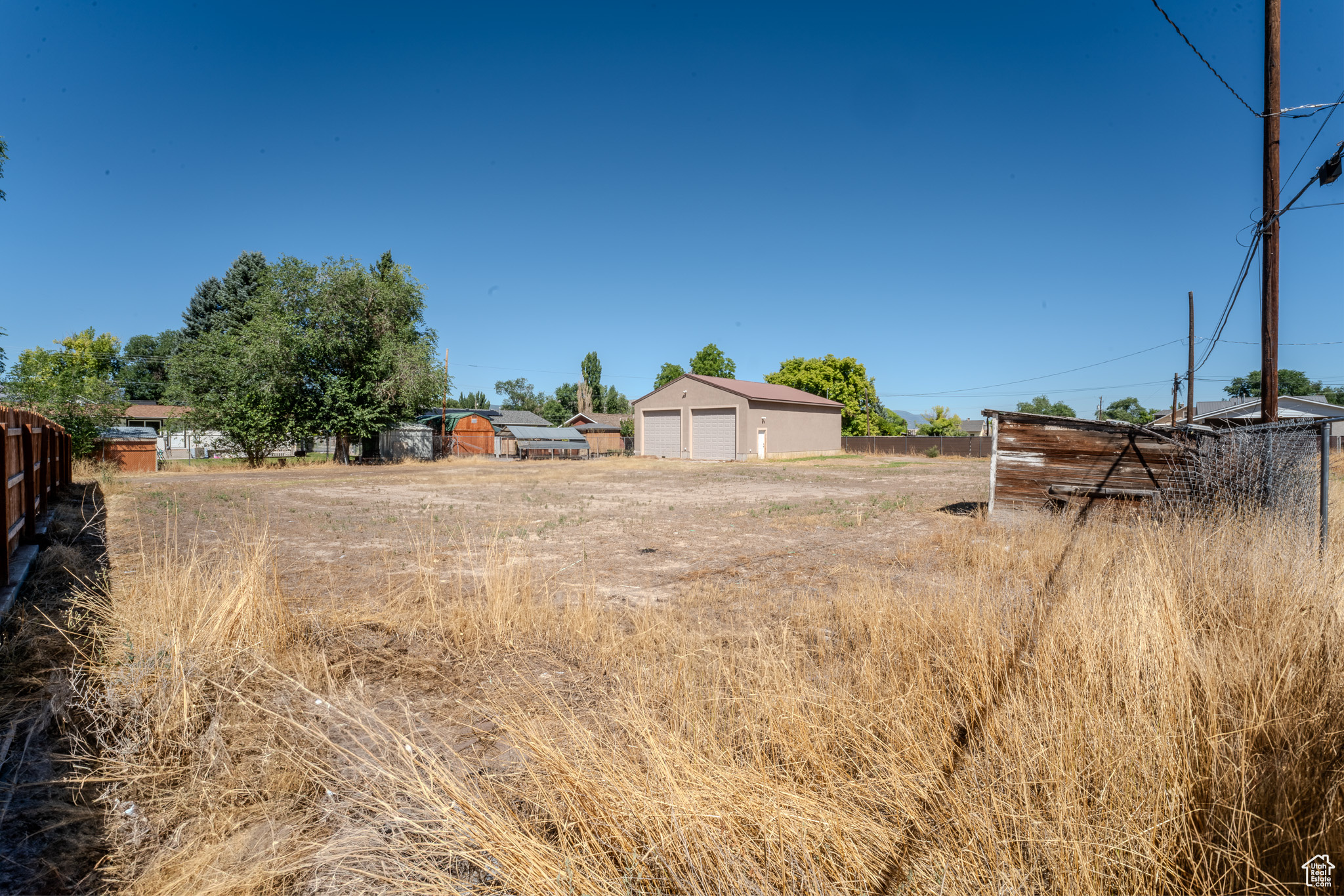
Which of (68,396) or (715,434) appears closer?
(68,396)

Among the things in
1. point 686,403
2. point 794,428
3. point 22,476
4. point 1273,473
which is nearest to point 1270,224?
point 1273,473

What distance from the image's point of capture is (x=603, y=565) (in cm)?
813

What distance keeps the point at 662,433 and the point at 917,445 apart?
21.2 meters

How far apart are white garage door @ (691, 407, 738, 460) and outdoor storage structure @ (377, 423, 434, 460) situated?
17.2 meters

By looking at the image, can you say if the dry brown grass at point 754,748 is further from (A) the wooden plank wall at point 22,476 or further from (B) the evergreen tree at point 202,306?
(B) the evergreen tree at point 202,306

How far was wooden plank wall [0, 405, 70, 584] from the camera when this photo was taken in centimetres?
489

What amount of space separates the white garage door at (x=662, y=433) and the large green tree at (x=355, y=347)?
16231mm

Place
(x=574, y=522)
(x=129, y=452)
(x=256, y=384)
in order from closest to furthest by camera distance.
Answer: (x=574, y=522) < (x=129, y=452) < (x=256, y=384)

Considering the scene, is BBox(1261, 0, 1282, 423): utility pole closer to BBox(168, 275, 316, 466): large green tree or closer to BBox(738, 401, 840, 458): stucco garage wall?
BBox(738, 401, 840, 458): stucco garage wall

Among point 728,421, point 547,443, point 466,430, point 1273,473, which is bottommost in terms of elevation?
point 1273,473

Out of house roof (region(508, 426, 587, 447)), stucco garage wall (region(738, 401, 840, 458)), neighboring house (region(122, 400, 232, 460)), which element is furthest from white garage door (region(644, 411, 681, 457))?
neighboring house (region(122, 400, 232, 460))

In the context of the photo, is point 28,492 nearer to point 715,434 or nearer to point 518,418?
point 715,434

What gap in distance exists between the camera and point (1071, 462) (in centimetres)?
1104

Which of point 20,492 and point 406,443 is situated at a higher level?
point 406,443
